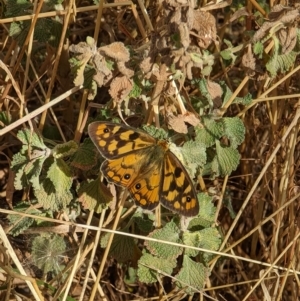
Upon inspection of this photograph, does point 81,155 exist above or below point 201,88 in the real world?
below

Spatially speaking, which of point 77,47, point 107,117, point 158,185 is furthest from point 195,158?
point 77,47

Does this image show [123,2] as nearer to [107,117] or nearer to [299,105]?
[107,117]

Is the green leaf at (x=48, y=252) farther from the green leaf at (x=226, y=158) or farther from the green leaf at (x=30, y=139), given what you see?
the green leaf at (x=226, y=158)

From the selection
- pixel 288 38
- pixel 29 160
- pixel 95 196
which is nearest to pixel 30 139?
pixel 29 160

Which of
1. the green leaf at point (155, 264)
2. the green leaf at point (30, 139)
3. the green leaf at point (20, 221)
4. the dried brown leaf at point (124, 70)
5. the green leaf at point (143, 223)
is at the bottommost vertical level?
the green leaf at point (155, 264)

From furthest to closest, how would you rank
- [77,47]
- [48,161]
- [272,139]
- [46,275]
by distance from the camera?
[272,139], [46,275], [48,161], [77,47]

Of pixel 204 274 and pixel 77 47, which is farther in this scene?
pixel 204 274

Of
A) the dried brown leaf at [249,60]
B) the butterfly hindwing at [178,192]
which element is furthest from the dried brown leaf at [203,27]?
the butterfly hindwing at [178,192]

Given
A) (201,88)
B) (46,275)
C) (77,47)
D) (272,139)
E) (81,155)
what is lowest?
(46,275)

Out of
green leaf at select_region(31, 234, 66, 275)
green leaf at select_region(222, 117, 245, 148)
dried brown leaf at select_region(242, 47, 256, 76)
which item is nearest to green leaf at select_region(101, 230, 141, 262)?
green leaf at select_region(31, 234, 66, 275)
